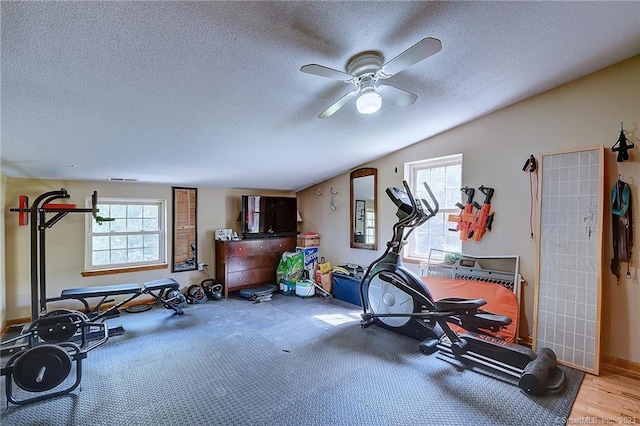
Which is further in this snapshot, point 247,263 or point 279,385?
point 247,263

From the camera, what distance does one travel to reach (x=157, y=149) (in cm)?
309

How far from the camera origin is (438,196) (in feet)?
13.0

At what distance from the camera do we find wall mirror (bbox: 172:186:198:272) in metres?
4.72

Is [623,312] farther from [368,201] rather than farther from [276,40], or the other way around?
[276,40]

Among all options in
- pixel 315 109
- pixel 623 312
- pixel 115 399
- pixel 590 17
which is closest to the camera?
pixel 590 17

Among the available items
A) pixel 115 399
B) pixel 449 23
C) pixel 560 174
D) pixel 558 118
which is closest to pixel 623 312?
pixel 560 174

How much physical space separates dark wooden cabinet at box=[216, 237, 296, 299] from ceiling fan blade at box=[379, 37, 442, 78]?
3.84 metres

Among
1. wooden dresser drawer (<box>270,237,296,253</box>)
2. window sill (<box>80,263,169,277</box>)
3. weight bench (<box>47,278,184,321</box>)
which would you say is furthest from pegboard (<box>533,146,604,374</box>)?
window sill (<box>80,263,169,277</box>)

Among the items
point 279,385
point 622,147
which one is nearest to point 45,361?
point 279,385

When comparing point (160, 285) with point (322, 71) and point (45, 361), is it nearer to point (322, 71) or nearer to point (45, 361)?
point (45, 361)

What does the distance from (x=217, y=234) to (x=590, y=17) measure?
504 cm

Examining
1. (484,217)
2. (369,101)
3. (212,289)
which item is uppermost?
(369,101)

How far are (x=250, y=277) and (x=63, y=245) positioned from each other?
8.63ft

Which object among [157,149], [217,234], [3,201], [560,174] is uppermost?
[157,149]
